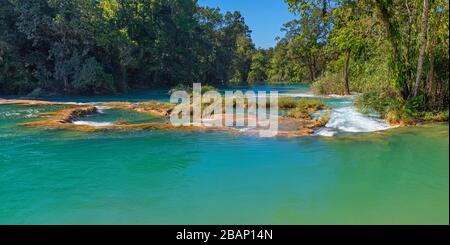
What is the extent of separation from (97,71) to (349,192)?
3256 cm

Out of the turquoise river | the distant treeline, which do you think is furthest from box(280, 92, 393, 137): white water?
the distant treeline

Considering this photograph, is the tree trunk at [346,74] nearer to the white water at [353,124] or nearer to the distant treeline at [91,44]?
the white water at [353,124]

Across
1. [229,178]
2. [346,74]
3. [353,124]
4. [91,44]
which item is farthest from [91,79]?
[229,178]

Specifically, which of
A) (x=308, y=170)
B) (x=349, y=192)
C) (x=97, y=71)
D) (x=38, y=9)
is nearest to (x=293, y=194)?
(x=349, y=192)

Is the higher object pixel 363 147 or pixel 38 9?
pixel 38 9

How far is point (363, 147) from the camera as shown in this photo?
34.6ft

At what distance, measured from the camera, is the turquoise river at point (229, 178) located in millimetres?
6219

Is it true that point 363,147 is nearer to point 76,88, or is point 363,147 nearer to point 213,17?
point 76,88

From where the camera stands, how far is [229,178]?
8227 millimetres

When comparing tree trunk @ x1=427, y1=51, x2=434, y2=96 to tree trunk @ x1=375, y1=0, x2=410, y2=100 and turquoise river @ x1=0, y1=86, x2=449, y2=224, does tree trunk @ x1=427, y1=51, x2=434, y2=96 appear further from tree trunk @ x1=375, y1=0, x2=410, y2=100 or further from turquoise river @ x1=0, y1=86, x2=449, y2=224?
turquoise river @ x1=0, y1=86, x2=449, y2=224

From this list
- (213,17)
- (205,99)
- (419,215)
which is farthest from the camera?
(213,17)

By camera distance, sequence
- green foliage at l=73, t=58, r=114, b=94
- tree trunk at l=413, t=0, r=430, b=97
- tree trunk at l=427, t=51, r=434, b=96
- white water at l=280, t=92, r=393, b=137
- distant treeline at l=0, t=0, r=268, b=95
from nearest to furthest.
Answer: tree trunk at l=413, t=0, r=430, b=97, tree trunk at l=427, t=51, r=434, b=96, white water at l=280, t=92, r=393, b=137, distant treeline at l=0, t=0, r=268, b=95, green foliage at l=73, t=58, r=114, b=94

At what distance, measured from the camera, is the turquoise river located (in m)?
A: 6.22
